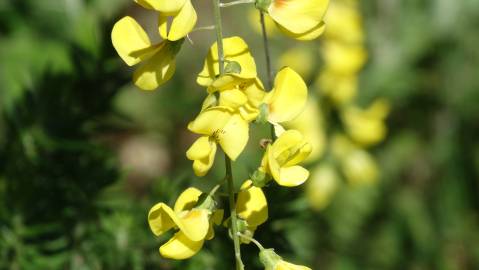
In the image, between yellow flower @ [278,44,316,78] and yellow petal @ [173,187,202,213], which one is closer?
yellow petal @ [173,187,202,213]

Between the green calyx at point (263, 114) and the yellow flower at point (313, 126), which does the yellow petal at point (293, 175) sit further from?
the yellow flower at point (313, 126)

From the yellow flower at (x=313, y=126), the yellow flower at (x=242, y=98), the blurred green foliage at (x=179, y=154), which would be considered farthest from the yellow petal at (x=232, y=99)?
the yellow flower at (x=313, y=126)

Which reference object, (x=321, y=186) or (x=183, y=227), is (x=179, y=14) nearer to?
(x=183, y=227)

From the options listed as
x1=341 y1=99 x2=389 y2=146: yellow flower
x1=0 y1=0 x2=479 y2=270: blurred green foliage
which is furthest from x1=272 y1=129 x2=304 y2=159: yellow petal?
x1=341 y1=99 x2=389 y2=146: yellow flower

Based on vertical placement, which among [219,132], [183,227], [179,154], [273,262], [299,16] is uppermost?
[299,16]

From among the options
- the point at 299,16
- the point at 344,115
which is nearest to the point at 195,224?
the point at 299,16

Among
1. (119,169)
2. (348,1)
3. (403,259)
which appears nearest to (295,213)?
(119,169)

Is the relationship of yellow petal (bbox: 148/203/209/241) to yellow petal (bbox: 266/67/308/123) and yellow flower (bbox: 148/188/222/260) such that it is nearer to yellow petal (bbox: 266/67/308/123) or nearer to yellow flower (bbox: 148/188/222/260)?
yellow flower (bbox: 148/188/222/260)

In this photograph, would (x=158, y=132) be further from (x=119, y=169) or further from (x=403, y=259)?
(x=119, y=169)
